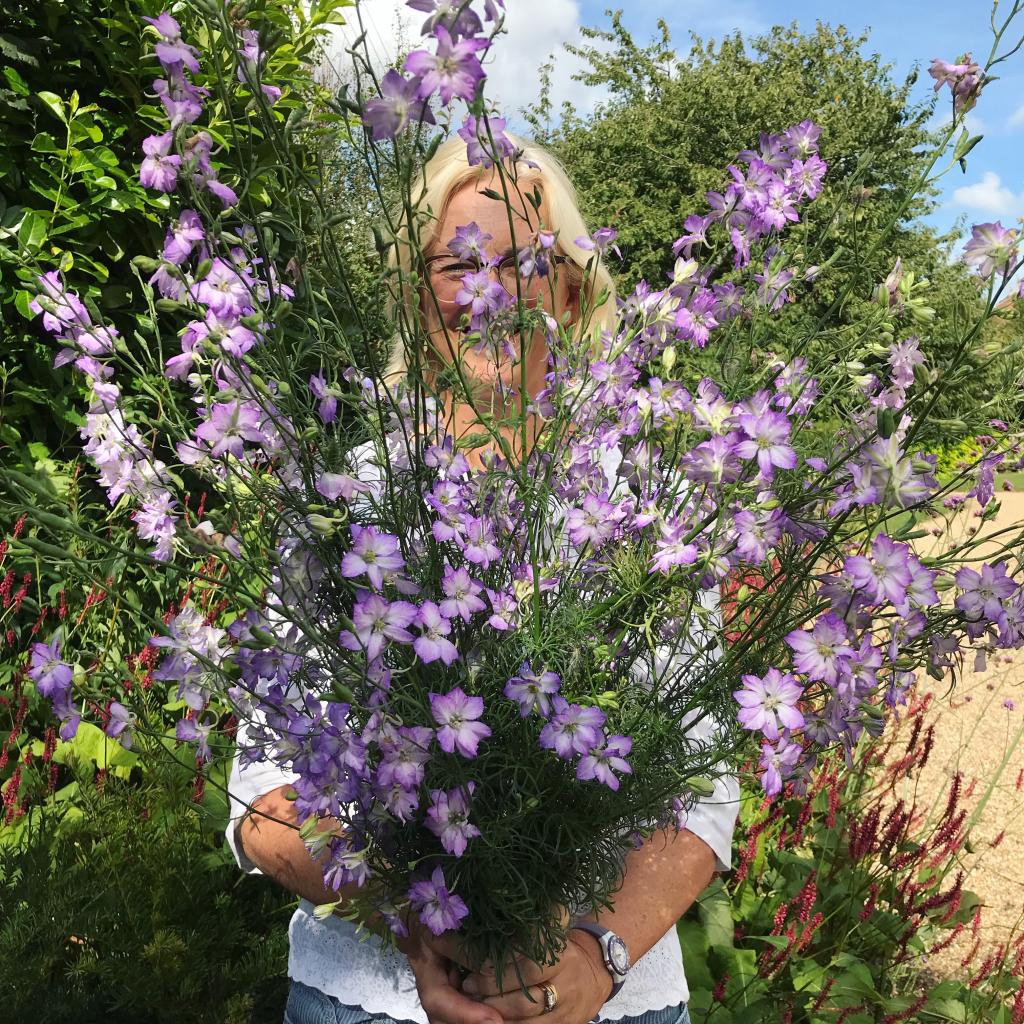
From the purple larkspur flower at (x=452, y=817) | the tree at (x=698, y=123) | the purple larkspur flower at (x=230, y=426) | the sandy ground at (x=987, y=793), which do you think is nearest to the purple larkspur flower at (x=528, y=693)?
the purple larkspur flower at (x=452, y=817)

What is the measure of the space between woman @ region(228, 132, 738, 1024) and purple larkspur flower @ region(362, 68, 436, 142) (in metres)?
0.41

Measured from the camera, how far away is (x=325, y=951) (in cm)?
153

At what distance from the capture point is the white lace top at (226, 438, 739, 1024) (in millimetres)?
1479

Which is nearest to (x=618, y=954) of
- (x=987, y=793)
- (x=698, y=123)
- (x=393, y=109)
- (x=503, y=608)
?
(x=503, y=608)

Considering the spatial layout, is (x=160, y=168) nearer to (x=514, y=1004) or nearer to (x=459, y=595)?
(x=459, y=595)

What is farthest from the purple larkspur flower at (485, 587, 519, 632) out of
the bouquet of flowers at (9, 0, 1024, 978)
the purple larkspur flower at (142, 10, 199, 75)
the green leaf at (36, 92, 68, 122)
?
the green leaf at (36, 92, 68, 122)

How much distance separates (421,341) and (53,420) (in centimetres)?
279

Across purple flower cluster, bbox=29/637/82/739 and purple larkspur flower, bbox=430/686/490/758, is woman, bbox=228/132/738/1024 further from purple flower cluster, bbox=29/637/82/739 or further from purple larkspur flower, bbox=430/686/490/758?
purple larkspur flower, bbox=430/686/490/758

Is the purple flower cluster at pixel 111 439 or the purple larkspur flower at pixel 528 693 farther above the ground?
the purple flower cluster at pixel 111 439

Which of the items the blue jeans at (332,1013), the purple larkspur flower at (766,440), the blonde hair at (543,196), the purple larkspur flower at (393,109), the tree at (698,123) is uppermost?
the tree at (698,123)

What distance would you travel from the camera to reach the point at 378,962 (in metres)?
1.49

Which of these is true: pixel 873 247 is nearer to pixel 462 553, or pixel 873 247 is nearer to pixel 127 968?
pixel 462 553

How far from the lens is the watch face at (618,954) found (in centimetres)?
128

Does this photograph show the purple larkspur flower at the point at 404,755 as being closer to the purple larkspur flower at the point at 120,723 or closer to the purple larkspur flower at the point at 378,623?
the purple larkspur flower at the point at 378,623
